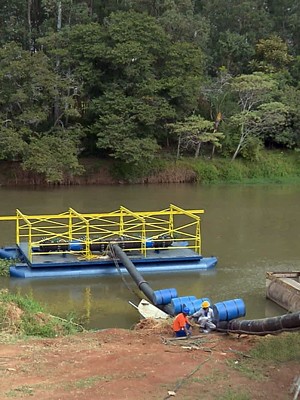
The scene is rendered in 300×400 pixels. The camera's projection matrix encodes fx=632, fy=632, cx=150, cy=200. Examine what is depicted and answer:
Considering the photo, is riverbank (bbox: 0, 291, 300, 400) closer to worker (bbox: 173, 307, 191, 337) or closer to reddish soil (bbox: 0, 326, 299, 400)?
reddish soil (bbox: 0, 326, 299, 400)

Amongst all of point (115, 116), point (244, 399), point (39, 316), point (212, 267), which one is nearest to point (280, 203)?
point (115, 116)

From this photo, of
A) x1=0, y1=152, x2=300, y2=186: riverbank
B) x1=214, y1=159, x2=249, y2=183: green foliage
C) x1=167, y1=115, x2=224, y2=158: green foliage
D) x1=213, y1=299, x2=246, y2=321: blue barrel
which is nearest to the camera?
x1=213, y1=299, x2=246, y2=321: blue barrel

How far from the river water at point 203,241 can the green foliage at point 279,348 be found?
14.2ft

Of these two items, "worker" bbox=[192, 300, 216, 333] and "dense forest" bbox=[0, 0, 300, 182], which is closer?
"worker" bbox=[192, 300, 216, 333]

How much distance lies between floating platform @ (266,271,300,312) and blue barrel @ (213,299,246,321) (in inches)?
102

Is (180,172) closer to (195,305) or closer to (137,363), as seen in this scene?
(195,305)

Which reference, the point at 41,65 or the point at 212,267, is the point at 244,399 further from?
the point at 41,65

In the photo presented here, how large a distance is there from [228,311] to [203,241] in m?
9.98

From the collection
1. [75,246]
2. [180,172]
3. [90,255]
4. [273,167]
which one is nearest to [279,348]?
[90,255]

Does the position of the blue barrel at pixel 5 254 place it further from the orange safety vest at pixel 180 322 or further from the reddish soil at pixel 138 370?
the orange safety vest at pixel 180 322

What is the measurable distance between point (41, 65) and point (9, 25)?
9.03m

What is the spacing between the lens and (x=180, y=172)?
3741 centimetres

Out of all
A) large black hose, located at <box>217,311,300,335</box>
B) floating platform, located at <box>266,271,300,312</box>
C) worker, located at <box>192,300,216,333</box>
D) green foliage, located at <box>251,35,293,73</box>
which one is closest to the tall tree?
green foliage, located at <box>251,35,293,73</box>

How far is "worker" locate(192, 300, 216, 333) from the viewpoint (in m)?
11.5
